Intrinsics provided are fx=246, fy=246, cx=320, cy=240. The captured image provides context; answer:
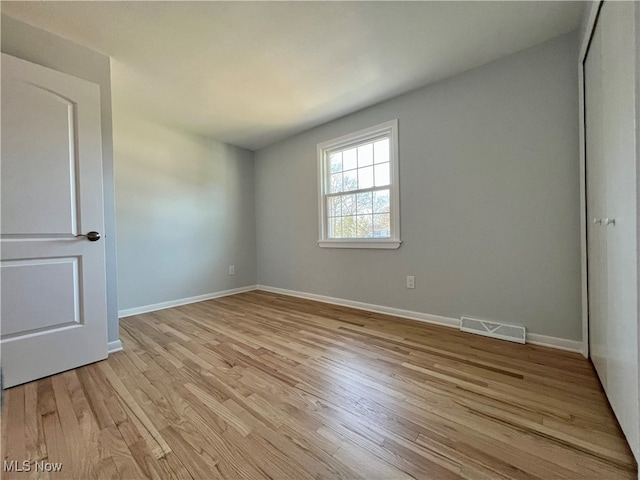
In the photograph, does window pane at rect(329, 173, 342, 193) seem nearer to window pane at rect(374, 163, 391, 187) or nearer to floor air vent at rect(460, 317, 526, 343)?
window pane at rect(374, 163, 391, 187)

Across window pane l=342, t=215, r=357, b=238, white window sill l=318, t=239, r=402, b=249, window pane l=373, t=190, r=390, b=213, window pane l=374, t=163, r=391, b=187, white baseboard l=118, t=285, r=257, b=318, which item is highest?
window pane l=374, t=163, r=391, b=187

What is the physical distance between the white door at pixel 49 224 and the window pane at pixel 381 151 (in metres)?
2.46

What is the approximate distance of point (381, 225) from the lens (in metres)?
2.76

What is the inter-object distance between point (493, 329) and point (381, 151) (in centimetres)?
202

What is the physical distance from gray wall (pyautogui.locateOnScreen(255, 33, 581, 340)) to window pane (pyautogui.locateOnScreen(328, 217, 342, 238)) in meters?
0.32

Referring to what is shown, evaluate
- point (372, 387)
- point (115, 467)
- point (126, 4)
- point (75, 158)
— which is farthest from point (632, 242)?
point (75, 158)

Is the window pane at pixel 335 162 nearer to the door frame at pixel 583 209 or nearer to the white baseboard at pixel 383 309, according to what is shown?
the white baseboard at pixel 383 309

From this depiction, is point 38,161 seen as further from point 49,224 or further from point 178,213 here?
point 178,213

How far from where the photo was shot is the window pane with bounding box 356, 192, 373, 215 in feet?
9.37

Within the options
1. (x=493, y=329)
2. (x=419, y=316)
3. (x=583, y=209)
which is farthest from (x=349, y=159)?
(x=493, y=329)

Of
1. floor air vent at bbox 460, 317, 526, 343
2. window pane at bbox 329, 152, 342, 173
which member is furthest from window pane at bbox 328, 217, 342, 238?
floor air vent at bbox 460, 317, 526, 343

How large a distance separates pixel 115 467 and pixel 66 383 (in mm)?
939

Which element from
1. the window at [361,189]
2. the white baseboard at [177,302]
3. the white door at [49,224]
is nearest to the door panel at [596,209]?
the window at [361,189]

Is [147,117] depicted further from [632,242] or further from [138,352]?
[632,242]
